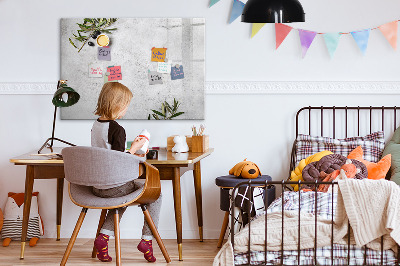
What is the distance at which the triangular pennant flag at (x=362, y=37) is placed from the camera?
4.26 metres

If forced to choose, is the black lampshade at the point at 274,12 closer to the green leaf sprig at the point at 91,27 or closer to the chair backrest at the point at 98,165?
the chair backrest at the point at 98,165

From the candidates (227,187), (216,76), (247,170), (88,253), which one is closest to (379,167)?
(247,170)

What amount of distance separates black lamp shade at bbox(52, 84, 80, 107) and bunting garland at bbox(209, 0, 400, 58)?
3.80 feet

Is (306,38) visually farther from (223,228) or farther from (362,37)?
(223,228)

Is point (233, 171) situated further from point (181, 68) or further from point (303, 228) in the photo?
point (303, 228)

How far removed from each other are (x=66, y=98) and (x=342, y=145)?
1948 millimetres

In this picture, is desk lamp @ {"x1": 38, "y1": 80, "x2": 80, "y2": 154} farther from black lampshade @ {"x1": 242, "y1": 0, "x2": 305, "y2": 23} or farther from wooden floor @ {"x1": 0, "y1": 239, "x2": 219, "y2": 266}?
black lampshade @ {"x1": 242, "y1": 0, "x2": 305, "y2": 23}

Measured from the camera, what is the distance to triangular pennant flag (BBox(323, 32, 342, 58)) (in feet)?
14.0

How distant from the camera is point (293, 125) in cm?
436

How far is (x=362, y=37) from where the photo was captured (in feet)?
14.0

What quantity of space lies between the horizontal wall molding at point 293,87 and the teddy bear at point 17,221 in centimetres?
80

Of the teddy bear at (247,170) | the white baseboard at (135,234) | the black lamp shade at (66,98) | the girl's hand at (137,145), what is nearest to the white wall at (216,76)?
the white baseboard at (135,234)

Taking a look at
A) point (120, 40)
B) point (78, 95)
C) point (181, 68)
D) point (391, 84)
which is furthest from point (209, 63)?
point (391, 84)

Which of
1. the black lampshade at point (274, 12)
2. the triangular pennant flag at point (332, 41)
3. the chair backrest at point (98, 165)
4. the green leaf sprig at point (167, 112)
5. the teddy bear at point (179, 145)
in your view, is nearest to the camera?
the black lampshade at point (274, 12)
